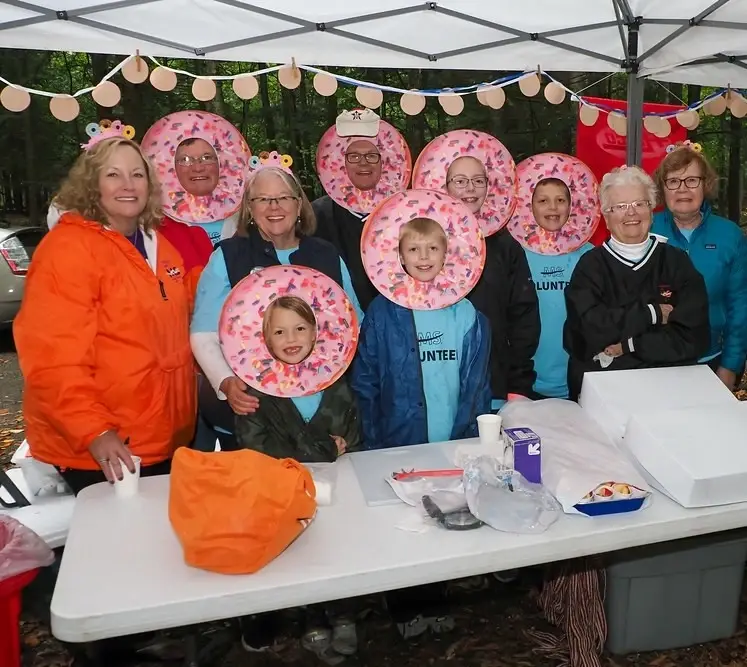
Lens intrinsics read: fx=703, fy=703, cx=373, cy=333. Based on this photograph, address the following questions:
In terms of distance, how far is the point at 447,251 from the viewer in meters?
2.17

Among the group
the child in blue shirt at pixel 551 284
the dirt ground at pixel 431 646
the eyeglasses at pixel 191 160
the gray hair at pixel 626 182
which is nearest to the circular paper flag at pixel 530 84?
the child in blue shirt at pixel 551 284

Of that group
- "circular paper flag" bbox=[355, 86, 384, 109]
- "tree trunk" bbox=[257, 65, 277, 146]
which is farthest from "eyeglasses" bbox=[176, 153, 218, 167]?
"tree trunk" bbox=[257, 65, 277, 146]

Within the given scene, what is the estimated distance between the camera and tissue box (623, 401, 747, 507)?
1.68 meters

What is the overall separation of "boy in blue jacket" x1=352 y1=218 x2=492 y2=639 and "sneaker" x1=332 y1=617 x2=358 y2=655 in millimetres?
638

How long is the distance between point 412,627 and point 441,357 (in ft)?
3.30

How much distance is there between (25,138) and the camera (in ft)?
35.7

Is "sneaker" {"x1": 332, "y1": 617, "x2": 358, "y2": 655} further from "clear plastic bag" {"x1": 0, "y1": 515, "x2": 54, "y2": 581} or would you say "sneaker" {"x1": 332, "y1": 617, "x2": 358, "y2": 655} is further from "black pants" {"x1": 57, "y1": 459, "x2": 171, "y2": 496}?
"clear plastic bag" {"x1": 0, "y1": 515, "x2": 54, "y2": 581}

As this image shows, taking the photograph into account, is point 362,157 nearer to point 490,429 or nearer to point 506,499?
point 490,429

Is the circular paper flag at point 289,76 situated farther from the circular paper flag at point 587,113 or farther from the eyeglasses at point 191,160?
the circular paper flag at point 587,113

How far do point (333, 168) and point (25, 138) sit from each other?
9763 mm

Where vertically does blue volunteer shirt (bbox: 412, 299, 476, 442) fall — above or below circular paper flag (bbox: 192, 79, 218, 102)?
below

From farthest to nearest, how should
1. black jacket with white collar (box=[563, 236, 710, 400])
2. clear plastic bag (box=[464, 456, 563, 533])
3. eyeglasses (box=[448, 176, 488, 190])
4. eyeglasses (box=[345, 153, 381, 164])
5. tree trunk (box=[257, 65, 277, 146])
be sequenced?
tree trunk (box=[257, 65, 277, 146]) < eyeglasses (box=[345, 153, 381, 164]) < eyeglasses (box=[448, 176, 488, 190]) < black jacket with white collar (box=[563, 236, 710, 400]) < clear plastic bag (box=[464, 456, 563, 533])

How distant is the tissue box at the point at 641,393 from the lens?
2029 mm

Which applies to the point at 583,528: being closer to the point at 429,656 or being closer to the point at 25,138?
the point at 429,656
